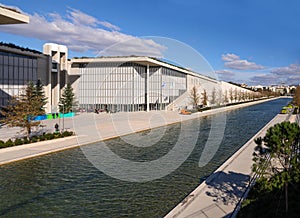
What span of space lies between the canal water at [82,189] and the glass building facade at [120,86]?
30.4 m

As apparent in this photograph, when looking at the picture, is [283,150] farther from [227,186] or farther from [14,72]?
[14,72]

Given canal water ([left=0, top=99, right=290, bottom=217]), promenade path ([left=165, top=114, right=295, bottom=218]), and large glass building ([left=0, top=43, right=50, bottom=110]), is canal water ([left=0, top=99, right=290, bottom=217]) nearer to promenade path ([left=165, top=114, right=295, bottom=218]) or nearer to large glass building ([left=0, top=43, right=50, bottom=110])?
promenade path ([left=165, top=114, right=295, bottom=218])

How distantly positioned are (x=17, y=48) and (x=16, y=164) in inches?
991

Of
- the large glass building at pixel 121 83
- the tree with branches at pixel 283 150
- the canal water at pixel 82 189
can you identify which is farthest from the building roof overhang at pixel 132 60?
the tree with branches at pixel 283 150

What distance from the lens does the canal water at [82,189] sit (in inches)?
347

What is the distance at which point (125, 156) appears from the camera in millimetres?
16297

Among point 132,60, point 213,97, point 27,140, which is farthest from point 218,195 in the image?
point 213,97

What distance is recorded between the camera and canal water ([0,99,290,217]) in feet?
28.9

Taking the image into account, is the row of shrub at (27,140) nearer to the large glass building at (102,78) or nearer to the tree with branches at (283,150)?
the tree with branches at (283,150)

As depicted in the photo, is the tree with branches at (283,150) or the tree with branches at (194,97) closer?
the tree with branches at (283,150)

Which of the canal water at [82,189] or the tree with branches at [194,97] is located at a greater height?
the tree with branches at [194,97]

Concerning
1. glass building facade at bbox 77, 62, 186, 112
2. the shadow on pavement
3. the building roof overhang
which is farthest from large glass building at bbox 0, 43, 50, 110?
the shadow on pavement

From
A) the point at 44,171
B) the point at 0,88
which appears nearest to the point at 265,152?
the point at 44,171

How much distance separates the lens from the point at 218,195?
29.9ft
